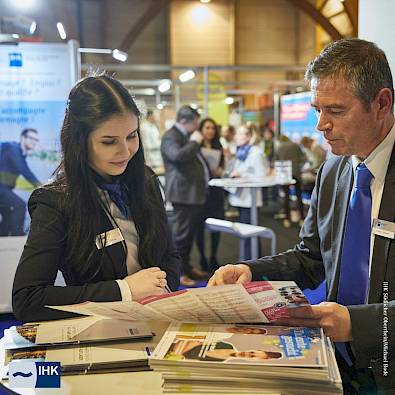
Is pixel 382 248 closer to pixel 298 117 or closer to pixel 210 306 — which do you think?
pixel 210 306

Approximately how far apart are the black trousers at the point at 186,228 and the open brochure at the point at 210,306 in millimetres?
3923

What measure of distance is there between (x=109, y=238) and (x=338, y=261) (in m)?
0.64

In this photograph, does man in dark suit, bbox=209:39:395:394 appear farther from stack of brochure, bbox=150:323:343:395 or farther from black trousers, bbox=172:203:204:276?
black trousers, bbox=172:203:204:276

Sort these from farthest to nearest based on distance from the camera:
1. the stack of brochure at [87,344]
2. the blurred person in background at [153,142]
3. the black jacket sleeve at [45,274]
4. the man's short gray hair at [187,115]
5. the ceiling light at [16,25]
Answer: the blurred person in background at [153,142] → the man's short gray hair at [187,115] → the ceiling light at [16,25] → the black jacket sleeve at [45,274] → the stack of brochure at [87,344]

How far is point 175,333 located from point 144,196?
0.75m

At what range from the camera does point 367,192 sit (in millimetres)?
1319

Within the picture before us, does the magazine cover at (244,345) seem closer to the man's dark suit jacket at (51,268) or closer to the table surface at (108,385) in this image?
the table surface at (108,385)

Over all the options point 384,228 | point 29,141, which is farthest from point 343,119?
point 29,141

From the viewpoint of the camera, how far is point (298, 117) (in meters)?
8.90

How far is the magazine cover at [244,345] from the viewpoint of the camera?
0.88 m

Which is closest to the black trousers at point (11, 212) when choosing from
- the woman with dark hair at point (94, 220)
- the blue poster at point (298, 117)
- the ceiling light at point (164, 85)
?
the woman with dark hair at point (94, 220)

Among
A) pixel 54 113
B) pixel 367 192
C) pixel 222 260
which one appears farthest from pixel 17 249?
pixel 367 192

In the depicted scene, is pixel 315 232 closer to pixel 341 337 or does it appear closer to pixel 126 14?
pixel 341 337

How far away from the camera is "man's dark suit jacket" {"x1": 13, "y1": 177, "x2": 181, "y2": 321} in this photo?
132 cm
